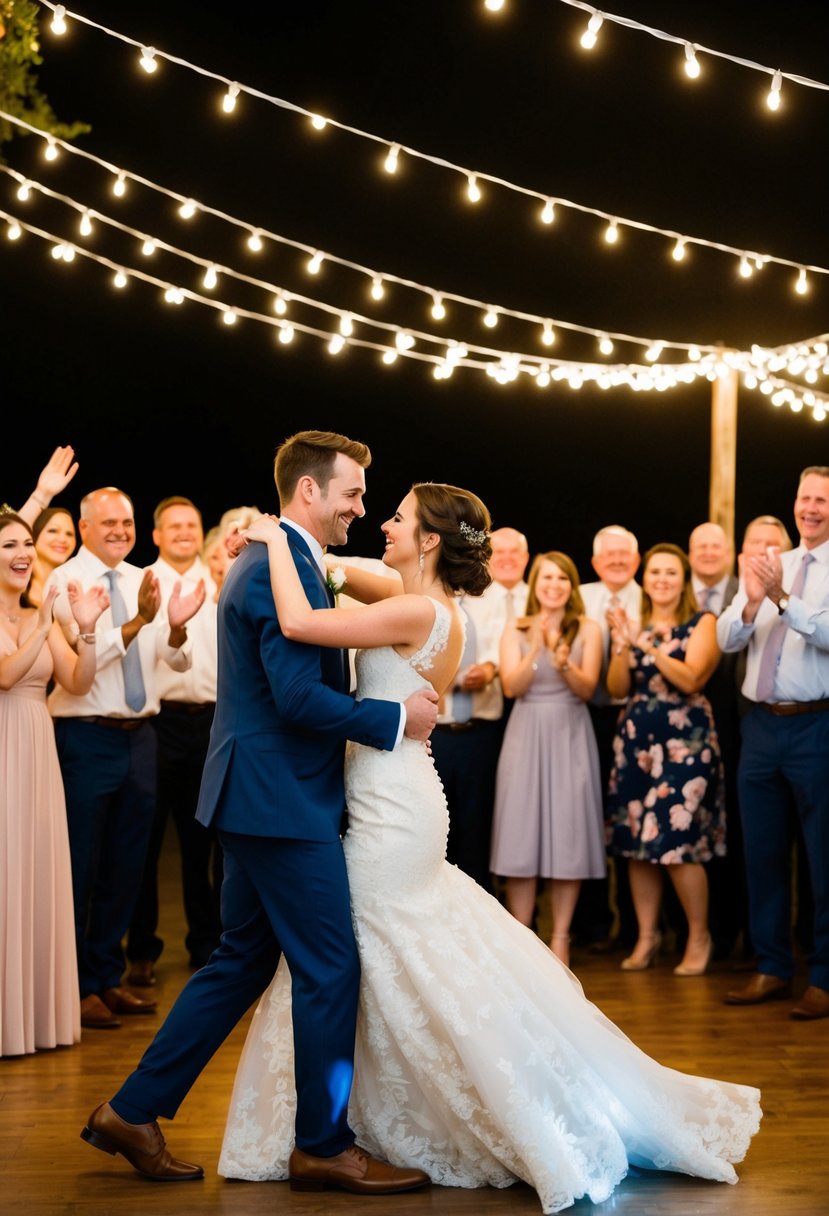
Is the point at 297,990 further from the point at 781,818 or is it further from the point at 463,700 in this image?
the point at 463,700

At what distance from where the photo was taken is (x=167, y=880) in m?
8.17

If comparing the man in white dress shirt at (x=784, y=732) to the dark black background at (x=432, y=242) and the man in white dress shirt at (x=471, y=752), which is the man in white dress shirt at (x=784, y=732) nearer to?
the man in white dress shirt at (x=471, y=752)

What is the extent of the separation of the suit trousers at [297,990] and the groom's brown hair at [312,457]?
0.78 metres

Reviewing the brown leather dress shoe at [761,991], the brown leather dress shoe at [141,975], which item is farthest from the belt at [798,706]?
the brown leather dress shoe at [141,975]

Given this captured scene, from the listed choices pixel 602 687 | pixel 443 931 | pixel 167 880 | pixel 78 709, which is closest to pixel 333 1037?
pixel 443 931

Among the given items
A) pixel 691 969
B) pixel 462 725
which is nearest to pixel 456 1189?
pixel 691 969

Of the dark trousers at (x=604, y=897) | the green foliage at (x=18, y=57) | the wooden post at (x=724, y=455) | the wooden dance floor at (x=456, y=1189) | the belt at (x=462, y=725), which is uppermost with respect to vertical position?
the green foliage at (x=18, y=57)

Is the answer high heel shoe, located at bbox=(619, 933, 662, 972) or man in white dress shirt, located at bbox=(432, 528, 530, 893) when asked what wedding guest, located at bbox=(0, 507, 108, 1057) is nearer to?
man in white dress shirt, located at bbox=(432, 528, 530, 893)

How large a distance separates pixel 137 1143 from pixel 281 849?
715 mm

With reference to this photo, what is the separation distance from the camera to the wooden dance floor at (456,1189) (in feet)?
10.3

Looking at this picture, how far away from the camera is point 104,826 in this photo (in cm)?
492

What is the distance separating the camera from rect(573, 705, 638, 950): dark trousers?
5.98 metres

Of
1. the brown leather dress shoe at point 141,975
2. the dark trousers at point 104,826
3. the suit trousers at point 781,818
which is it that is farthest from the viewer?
the brown leather dress shoe at point 141,975

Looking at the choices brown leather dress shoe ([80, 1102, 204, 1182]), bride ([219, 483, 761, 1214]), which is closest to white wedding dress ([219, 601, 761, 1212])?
bride ([219, 483, 761, 1214])
